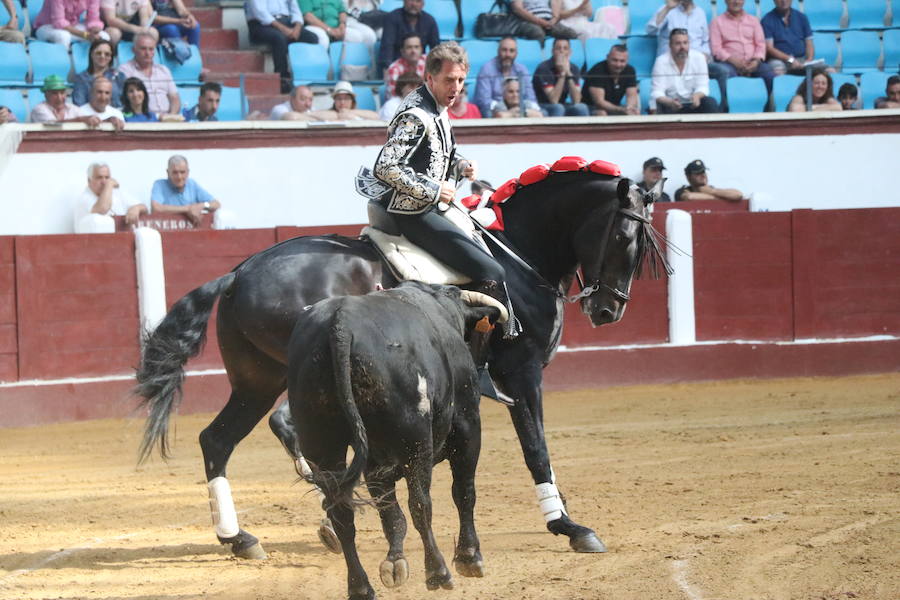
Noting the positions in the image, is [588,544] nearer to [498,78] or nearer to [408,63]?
[408,63]

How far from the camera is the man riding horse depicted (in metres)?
4.90

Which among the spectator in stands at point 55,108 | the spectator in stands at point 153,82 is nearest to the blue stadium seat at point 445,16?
the spectator in stands at point 153,82

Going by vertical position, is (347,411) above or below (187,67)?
below

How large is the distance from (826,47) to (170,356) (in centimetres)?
1050

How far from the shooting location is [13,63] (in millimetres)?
10914

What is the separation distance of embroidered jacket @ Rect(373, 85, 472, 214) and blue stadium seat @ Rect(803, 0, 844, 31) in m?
10.1

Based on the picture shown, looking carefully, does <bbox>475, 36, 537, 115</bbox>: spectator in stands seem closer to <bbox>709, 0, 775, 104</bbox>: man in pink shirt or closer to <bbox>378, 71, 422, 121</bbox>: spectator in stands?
<bbox>378, 71, 422, 121</bbox>: spectator in stands

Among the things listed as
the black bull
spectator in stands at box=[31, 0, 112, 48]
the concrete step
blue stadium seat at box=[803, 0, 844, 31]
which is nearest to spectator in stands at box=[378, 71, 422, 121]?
the concrete step

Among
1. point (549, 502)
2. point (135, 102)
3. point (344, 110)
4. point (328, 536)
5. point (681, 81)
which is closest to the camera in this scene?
point (328, 536)

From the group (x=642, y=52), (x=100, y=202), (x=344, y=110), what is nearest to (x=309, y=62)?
(x=344, y=110)

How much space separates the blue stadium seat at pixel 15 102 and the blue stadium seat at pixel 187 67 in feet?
4.54

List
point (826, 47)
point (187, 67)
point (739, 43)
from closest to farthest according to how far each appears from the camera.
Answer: point (187, 67), point (739, 43), point (826, 47)

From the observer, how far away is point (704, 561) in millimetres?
4594

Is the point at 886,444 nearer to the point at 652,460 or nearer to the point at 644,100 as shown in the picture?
the point at 652,460
